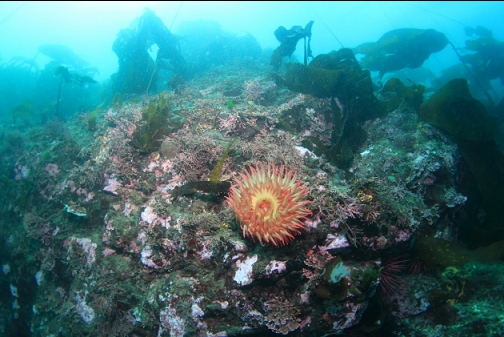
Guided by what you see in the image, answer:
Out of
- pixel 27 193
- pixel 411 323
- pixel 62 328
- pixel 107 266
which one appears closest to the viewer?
pixel 411 323

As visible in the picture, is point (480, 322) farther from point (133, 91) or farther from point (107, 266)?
point (133, 91)

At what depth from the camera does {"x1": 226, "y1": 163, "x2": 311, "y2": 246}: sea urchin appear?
8.26 ft

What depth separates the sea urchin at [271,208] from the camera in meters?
2.52

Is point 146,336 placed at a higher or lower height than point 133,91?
lower

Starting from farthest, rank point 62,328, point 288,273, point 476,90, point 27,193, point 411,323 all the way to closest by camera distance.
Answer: point 476,90 → point 27,193 → point 62,328 → point 411,323 → point 288,273

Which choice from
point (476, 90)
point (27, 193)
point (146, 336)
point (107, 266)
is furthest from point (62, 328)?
point (476, 90)

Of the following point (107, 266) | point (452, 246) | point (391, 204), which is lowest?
point (107, 266)

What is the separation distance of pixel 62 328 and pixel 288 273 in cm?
415

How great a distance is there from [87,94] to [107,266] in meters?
13.5

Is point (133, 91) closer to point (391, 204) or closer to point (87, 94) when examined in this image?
point (87, 94)

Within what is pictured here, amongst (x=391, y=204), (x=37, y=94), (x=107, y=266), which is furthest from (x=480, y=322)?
(x=37, y=94)

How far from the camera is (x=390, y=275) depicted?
132 inches

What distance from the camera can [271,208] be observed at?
258 centimetres

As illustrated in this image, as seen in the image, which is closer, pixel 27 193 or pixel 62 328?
pixel 62 328
